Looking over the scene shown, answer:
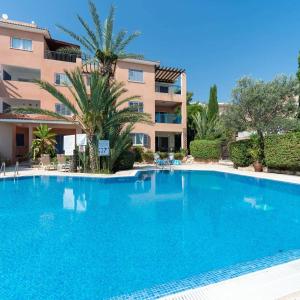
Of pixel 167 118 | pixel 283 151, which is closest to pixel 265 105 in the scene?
pixel 283 151

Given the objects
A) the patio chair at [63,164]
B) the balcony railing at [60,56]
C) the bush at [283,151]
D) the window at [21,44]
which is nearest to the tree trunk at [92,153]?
the patio chair at [63,164]

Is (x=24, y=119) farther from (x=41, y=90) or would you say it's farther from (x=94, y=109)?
(x=94, y=109)

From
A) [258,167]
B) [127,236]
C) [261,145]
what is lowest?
[127,236]

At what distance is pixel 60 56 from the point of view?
90.0 ft

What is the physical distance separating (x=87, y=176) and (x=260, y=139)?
15468mm

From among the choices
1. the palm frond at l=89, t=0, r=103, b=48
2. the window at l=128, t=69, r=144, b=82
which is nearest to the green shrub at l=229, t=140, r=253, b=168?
the window at l=128, t=69, r=144, b=82

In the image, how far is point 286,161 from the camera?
18234 mm

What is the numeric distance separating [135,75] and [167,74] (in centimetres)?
535

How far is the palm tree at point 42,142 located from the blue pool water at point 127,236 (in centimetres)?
1055

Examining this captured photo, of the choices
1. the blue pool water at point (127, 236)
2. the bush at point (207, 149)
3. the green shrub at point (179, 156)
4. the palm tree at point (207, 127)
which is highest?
the palm tree at point (207, 127)

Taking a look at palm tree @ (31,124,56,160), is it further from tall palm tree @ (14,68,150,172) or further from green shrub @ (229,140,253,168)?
green shrub @ (229,140,253,168)

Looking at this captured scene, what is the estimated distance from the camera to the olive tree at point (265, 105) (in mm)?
20625

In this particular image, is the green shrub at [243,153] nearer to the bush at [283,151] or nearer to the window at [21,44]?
the bush at [283,151]

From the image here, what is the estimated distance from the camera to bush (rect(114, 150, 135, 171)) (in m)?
20.6
